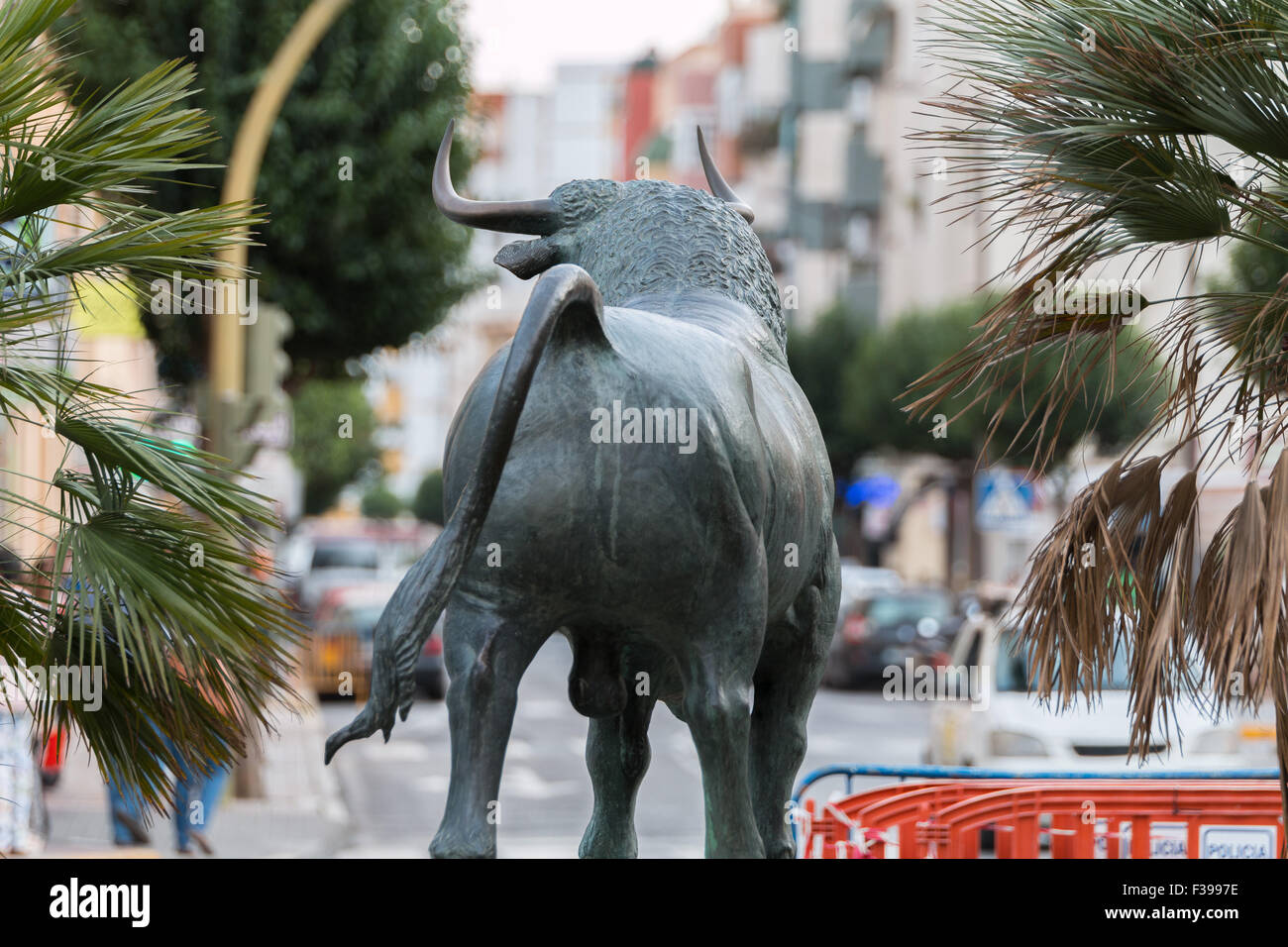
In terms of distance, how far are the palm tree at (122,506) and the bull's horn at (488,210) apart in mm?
789

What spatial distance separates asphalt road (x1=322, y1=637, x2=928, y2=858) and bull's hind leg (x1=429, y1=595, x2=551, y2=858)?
5.71 meters

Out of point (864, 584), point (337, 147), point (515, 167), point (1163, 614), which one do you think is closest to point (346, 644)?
point (337, 147)

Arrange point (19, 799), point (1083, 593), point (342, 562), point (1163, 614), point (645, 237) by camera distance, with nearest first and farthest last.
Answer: point (645, 237)
point (1163, 614)
point (1083, 593)
point (19, 799)
point (342, 562)

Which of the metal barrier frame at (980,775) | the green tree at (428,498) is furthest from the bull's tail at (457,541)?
the green tree at (428,498)

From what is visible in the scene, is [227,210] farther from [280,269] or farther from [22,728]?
[280,269]

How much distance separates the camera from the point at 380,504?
13188 cm

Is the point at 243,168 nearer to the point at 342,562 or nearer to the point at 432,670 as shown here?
the point at 432,670

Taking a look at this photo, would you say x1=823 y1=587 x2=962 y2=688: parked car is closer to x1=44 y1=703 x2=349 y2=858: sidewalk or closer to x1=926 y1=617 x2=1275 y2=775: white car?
x1=44 y1=703 x2=349 y2=858: sidewalk

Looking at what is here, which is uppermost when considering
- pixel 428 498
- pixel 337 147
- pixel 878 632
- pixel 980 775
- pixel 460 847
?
pixel 337 147

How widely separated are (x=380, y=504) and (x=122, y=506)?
420 ft

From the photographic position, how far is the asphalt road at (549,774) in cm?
1349

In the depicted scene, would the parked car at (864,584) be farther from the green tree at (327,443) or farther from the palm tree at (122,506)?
the green tree at (327,443)
